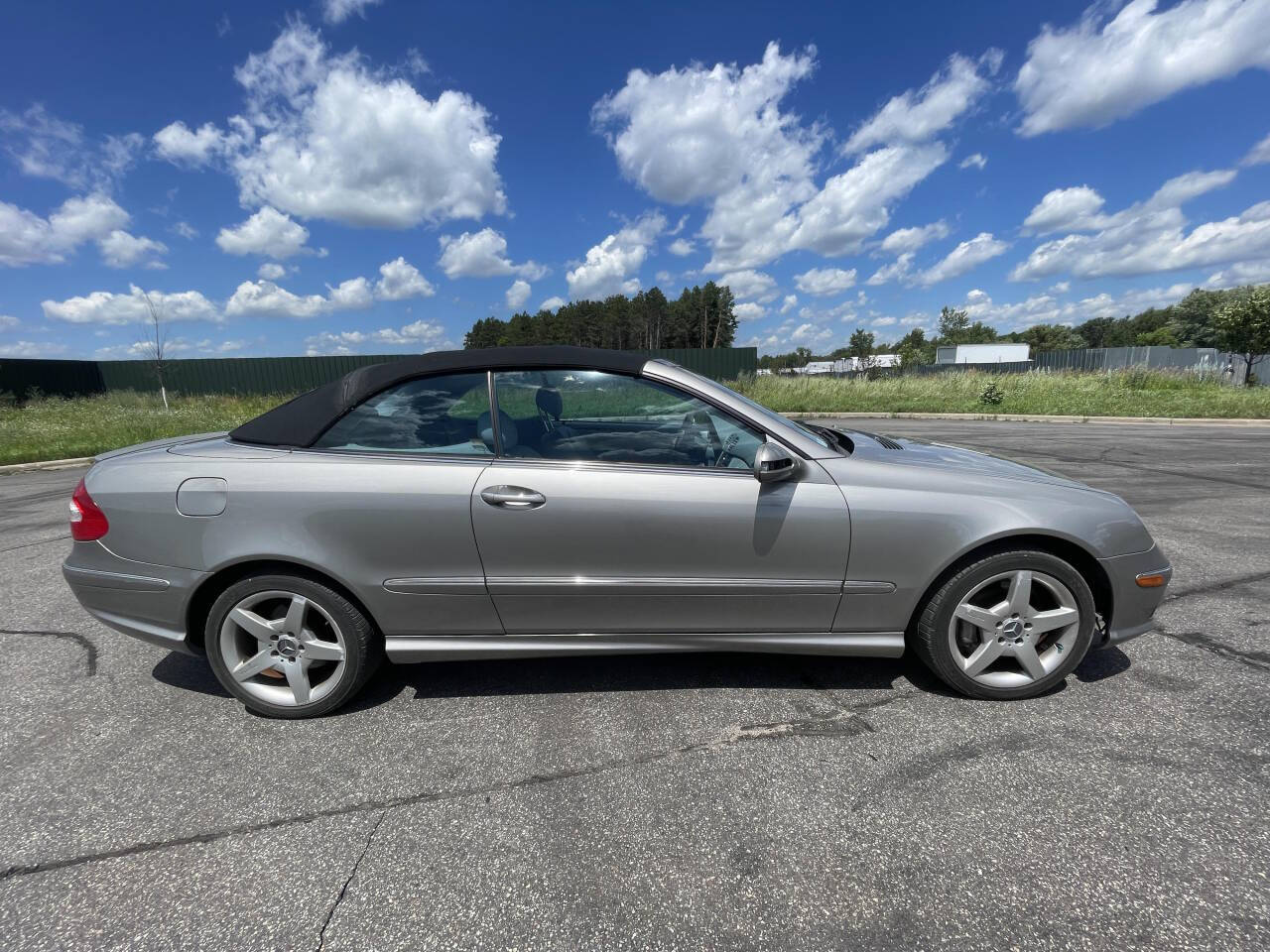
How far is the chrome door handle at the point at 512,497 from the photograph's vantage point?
229cm

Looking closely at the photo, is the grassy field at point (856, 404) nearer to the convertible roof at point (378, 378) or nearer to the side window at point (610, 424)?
the convertible roof at point (378, 378)

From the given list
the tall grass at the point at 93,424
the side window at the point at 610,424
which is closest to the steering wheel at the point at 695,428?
the side window at the point at 610,424

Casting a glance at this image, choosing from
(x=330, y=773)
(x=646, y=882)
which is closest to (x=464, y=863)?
(x=646, y=882)

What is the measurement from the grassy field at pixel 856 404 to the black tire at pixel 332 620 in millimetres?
12460

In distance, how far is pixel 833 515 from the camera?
2.33m

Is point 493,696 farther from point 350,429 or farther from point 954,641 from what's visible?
point 954,641

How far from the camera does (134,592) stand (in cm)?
245

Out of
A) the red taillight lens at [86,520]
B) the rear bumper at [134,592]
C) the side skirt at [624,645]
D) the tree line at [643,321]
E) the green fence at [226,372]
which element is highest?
the tree line at [643,321]

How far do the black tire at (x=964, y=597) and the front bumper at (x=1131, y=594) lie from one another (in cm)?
11

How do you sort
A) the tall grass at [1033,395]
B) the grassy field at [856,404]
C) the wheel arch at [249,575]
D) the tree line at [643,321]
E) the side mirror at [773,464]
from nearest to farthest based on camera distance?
the side mirror at [773,464], the wheel arch at [249,575], the grassy field at [856,404], the tall grass at [1033,395], the tree line at [643,321]

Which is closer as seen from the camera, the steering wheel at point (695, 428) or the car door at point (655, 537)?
the car door at point (655, 537)

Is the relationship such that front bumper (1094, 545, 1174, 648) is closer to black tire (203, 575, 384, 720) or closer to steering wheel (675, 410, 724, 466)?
steering wheel (675, 410, 724, 466)

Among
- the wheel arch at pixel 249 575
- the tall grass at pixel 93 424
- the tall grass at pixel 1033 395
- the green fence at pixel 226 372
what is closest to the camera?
the wheel arch at pixel 249 575

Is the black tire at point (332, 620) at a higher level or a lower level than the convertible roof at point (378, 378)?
lower
